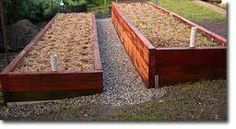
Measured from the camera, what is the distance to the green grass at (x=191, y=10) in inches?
379

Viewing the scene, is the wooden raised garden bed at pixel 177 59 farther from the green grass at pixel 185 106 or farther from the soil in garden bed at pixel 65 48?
the soil in garden bed at pixel 65 48

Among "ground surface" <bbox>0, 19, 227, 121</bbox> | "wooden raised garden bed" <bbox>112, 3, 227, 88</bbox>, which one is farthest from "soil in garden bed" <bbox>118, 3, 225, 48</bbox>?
"ground surface" <bbox>0, 19, 227, 121</bbox>

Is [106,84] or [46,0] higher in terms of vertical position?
[46,0]

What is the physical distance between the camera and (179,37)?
541 cm

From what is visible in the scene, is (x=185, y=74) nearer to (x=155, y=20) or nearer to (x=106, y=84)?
(x=106, y=84)

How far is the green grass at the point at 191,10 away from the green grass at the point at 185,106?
18.3 ft

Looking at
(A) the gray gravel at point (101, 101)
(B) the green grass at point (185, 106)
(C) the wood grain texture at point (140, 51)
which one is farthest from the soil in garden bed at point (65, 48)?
(B) the green grass at point (185, 106)

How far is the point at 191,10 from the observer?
10.9m

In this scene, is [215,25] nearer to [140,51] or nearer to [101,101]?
[140,51]

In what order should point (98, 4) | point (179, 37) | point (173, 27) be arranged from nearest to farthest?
point (179, 37)
point (173, 27)
point (98, 4)

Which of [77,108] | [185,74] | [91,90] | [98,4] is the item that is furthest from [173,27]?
[98,4]

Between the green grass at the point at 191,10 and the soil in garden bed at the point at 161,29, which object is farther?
the green grass at the point at 191,10

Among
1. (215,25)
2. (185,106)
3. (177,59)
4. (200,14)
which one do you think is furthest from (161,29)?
(200,14)

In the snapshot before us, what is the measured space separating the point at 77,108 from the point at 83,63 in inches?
37.7
